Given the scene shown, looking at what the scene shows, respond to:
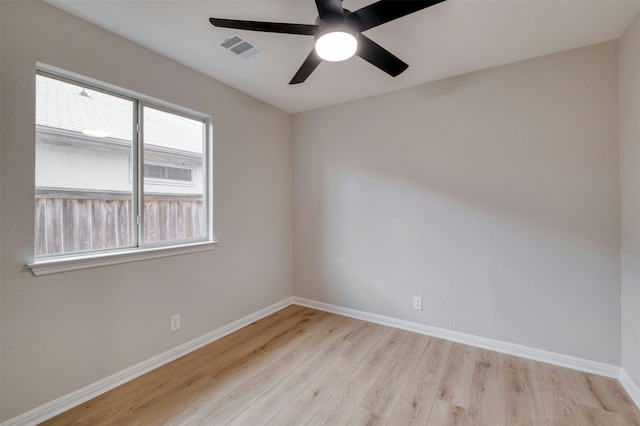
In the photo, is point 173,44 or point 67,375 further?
point 173,44

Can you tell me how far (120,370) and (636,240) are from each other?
3.69m

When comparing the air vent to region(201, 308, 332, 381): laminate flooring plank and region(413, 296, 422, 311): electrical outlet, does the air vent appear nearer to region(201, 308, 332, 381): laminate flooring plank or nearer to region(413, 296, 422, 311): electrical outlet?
region(201, 308, 332, 381): laminate flooring plank

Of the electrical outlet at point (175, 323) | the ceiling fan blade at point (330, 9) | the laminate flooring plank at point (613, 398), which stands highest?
the ceiling fan blade at point (330, 9)

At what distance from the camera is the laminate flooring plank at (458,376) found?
1839 millimetres

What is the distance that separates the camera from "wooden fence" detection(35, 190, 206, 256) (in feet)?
5.70

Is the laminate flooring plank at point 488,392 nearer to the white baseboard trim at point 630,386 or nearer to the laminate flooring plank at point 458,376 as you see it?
the laminate flooring plank at point 458,376

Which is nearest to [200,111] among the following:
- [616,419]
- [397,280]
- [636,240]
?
[397,280]

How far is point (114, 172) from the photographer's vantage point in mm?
2049

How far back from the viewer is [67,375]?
1741mm

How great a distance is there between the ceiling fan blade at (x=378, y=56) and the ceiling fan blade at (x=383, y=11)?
0.08m

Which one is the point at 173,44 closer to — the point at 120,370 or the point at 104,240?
the point at 104,240

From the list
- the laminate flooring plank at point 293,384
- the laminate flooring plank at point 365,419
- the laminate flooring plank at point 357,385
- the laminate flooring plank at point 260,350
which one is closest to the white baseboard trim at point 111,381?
the laminate flooring plank at point 260,350

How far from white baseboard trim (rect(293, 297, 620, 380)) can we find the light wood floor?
7 cm

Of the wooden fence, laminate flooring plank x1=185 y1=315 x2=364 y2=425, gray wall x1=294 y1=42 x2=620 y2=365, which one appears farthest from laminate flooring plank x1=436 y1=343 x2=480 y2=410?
the wooden fence
